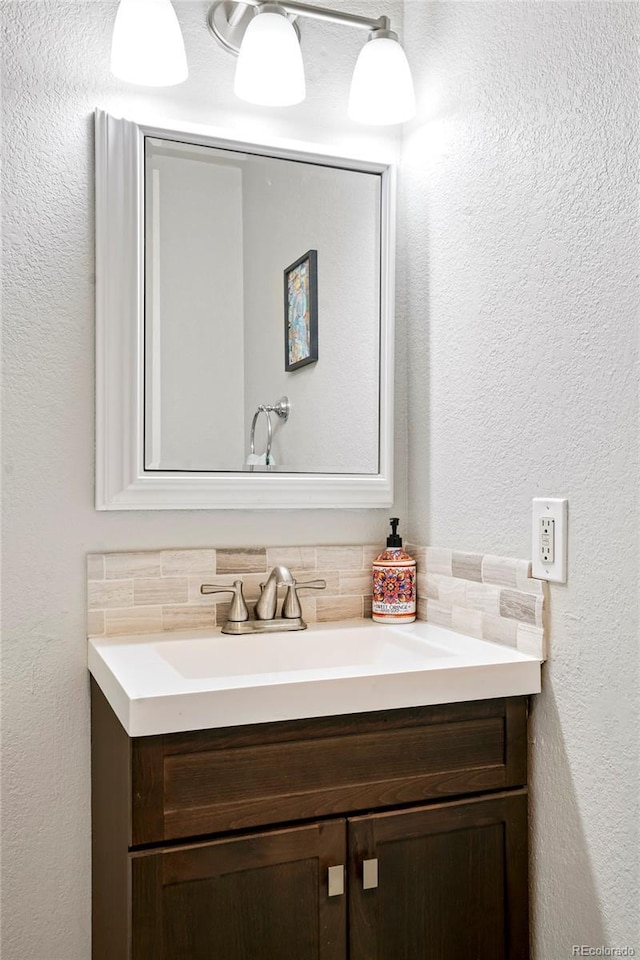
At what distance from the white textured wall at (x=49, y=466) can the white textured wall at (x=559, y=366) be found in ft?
2.19

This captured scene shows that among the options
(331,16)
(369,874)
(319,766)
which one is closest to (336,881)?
(369,874)

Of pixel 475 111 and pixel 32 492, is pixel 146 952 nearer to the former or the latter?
pixel 32 492

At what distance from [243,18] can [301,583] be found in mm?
1146

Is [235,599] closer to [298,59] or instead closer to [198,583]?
[198,583]

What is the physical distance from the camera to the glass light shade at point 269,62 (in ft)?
4.86

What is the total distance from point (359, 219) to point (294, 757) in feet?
3.67

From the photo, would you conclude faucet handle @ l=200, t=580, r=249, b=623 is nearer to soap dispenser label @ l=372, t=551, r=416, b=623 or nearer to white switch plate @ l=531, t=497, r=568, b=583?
soap dispenser label @ l=372, t=551, r=416, b=623

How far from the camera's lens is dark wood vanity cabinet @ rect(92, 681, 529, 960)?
3.43 feet

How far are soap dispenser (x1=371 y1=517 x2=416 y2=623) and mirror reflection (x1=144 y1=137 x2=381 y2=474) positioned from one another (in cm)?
21

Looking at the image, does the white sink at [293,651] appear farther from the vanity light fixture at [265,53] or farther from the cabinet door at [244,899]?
the vanity light fixture at [265,53]

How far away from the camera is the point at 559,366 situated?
1196 mm

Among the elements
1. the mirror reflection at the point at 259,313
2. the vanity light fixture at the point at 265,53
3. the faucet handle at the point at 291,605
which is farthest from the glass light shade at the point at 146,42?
the faucet handle at the point at 291,605

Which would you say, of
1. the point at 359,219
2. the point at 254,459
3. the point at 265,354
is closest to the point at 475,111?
the point at 359,219

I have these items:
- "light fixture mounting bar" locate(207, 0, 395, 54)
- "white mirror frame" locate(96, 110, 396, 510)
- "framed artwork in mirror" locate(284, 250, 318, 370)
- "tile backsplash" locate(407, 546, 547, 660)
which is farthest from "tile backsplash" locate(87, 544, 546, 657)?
"light fixture mounting bar" locate(207, 0, 395, 54)
